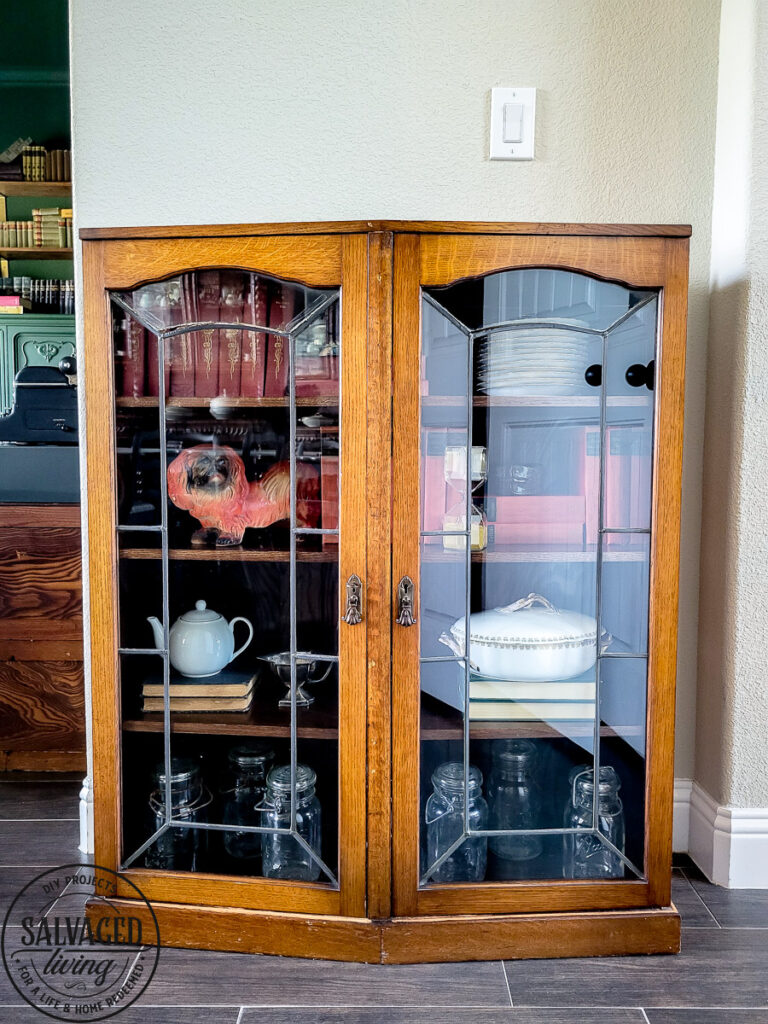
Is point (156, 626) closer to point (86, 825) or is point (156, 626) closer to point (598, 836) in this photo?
point (86, 825)

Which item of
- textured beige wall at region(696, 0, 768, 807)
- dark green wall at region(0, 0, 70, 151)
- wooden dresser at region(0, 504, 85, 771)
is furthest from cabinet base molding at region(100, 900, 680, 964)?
dark green wall at region(0, 0, 70, 151)

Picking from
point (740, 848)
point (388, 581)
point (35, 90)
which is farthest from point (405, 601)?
point (35, 90)

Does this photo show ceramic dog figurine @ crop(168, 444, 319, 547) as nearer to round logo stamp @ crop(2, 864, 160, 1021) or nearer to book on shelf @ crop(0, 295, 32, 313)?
round logo stamp @ crop(2, 864, 160, 1021)

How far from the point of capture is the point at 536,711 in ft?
4.68

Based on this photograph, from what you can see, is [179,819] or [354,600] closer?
[354,600]

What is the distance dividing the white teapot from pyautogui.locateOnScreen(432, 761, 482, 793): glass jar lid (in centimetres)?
Result: 44

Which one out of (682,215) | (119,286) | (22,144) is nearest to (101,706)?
(119,286)

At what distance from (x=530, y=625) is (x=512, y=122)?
1100 millimetres

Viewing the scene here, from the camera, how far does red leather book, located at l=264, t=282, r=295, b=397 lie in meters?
1.34

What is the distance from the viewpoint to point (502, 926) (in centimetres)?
137

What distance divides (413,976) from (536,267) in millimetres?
1285

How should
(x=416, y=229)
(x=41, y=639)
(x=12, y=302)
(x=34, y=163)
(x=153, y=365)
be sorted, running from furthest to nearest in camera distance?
(x=12, y=302) → (x=34, y=163) → (x=41, y=639) → (x=153, y=365) → (x=416, y=229)

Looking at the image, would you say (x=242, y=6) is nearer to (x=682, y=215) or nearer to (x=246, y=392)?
(x=246, y=392)

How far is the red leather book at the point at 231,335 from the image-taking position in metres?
1.35
